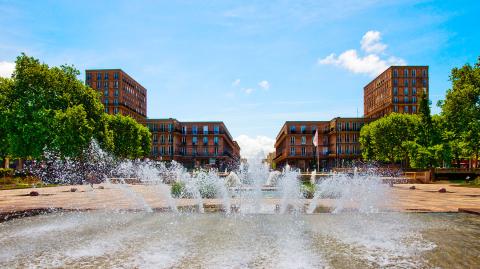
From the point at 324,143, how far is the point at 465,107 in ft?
261

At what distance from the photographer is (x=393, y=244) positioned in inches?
380

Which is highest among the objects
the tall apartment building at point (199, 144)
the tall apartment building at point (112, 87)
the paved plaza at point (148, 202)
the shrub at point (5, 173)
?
the tall apartment building at point (112, 87)

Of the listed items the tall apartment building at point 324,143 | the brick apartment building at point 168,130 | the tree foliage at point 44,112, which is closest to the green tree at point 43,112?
the tree foliage at point 44,112

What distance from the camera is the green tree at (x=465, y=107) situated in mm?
34781

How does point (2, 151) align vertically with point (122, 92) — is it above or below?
below

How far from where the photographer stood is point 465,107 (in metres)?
34.8

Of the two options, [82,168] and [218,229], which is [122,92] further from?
[218,229]

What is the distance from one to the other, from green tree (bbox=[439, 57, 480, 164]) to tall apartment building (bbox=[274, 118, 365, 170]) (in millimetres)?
69364

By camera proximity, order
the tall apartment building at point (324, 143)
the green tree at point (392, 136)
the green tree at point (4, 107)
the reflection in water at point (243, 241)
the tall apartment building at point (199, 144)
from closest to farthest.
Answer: the reflection in water at point (243, 241) < the green tree at point (4, 107) < the green tree at point (392, 136) < the tall apartment building at point (324, 143) < the tall apartment building at point (199, 144)

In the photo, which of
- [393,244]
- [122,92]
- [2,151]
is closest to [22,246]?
[393,244]

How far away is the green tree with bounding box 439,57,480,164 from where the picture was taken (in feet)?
114

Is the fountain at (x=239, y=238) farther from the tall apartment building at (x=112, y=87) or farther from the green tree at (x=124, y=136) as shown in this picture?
the tall apartment building at (x=112, y=87)

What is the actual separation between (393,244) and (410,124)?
229 ft

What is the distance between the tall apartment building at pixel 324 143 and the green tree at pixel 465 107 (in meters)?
69.4
